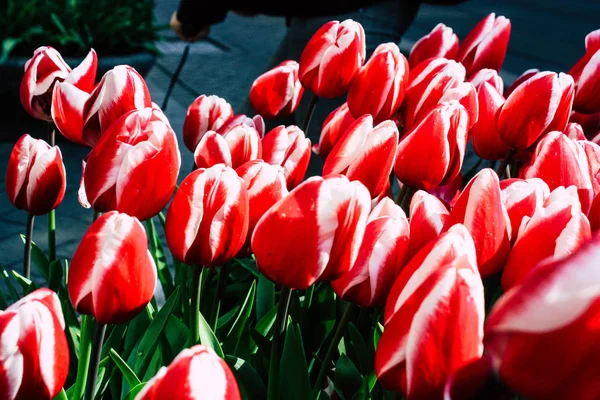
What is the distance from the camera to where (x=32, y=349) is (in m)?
0.51

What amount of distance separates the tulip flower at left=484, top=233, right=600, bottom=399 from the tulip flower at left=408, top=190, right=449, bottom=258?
0.84 ft

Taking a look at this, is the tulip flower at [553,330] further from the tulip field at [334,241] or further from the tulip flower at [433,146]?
the tulip flower at [433,146]

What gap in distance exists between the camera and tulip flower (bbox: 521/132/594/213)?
0.80 meters

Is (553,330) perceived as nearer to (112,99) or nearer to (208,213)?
(208,213)

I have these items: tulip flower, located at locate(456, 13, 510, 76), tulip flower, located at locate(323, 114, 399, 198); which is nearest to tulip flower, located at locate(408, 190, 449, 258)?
tulip flower, located at locate(323, 114, 399, 198)

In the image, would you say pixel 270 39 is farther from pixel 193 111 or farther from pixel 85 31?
pixel 193 111

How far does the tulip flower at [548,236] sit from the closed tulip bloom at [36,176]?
0.51 meters

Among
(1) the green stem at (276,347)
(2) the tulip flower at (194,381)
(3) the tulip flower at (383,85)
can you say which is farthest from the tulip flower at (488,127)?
(2) the tulip flower at (194,381)

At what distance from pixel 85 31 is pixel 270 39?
3013mm

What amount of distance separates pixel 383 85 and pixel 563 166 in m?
0.27

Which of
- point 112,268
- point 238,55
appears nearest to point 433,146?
point 112,268

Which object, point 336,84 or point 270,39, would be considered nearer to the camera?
point 336,84

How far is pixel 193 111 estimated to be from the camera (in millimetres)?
1064

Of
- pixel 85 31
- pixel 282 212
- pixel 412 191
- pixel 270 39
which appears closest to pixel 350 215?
pixel 282 212
